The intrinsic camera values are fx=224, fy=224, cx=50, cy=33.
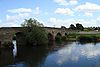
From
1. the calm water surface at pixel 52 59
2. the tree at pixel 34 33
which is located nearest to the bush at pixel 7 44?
the tree at pixel 34 33

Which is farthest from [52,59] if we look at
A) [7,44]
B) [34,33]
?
[34,33]

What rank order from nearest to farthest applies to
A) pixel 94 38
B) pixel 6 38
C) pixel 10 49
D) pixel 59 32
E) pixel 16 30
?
1. pixel 10 49
2. pixel 6 38
3. pixel 16 30
4. pixel 94 38
5. pixel 59 32

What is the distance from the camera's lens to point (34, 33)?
228ft

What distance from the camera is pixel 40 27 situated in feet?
241

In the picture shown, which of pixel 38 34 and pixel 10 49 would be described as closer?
pixel 10 49

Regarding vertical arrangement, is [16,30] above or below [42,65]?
above

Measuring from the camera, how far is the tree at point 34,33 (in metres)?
69.4

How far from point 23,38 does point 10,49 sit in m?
11.7

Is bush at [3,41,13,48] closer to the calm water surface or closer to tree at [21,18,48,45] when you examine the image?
tree at [21,18,48,45]

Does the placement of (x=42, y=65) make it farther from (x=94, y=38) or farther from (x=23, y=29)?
(x=94, y=38)

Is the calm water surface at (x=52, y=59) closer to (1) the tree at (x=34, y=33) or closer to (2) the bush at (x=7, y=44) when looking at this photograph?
(2) the bush at (x=7, y=44)

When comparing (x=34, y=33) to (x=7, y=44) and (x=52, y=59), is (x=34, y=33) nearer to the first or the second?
(x=7, y=44)

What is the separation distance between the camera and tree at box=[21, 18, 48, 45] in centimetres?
6938

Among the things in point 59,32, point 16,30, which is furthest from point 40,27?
point 59,32
